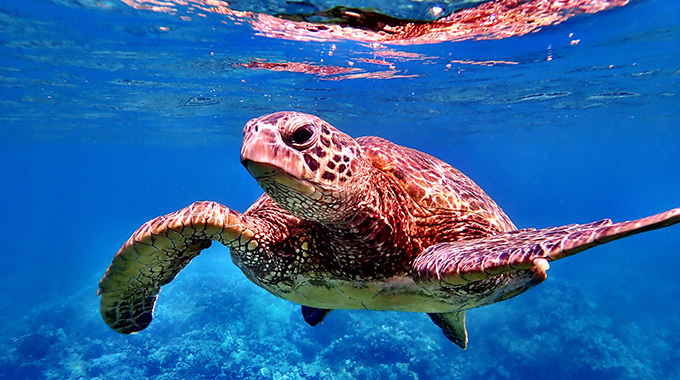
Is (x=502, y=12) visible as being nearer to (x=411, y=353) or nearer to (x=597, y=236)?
(x=597, y=236)

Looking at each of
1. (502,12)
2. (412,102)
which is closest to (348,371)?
(502,12)

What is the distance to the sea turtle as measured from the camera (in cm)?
198

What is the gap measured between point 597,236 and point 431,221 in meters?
1.59

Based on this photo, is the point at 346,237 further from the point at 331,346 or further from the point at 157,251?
the point at 331,346

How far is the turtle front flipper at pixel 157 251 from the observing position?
105 inches

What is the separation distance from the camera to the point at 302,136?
6.82 ft

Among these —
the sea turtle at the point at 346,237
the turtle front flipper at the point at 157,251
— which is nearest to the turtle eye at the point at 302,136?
the sea turtle at the point at 346,237

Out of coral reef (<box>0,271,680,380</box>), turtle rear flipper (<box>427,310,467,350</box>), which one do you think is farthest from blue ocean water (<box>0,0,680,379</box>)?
turtle rear flipper (<box>427,310,467,350</box>)

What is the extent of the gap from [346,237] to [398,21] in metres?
6.62

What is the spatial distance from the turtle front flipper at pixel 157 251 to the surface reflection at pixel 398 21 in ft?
19.1

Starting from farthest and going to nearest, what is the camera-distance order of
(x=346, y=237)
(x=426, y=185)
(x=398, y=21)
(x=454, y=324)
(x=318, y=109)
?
(x=318, y=109) < (x=398, y=21) < (x=454, y=324) < (x=426, y=185) < (x=346, y=237)

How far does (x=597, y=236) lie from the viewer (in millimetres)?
1479

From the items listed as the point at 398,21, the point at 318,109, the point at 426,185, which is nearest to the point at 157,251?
the point at 426,185

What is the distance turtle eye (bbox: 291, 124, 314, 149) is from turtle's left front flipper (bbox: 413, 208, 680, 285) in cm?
106
